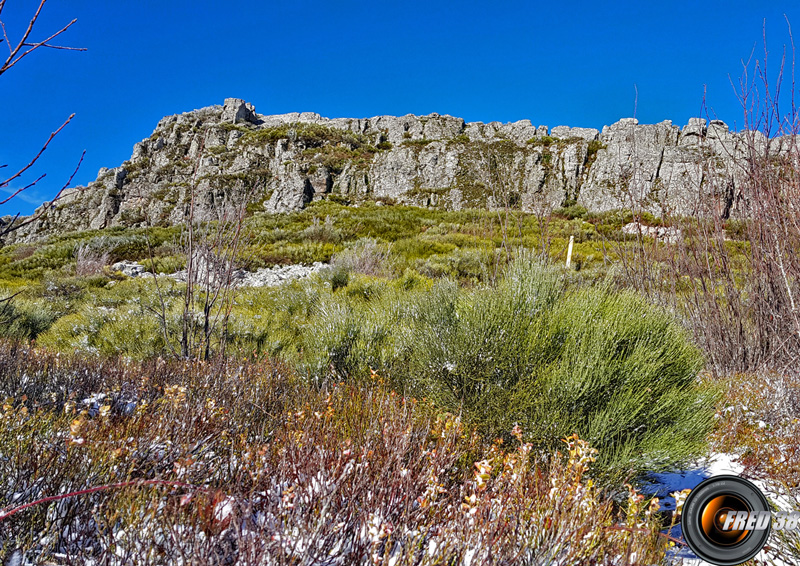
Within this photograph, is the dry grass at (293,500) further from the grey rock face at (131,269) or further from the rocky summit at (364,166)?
the rocky summit at (364,166)

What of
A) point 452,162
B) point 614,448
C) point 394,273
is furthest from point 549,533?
point 452,162

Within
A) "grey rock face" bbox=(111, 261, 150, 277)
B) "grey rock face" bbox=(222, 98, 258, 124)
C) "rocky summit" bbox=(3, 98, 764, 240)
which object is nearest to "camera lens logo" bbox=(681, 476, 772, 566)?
"grey rock face" bbox=(111, 261, 150, 277)

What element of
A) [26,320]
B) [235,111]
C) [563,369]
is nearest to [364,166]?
[235,111]

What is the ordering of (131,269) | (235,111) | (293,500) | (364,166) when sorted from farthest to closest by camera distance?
(235,111)
(364,166)
(131,269)
(293,500)

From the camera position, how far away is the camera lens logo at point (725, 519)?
1.13 metres

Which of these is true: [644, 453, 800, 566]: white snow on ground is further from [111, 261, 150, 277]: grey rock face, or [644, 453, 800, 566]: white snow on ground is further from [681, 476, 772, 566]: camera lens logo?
[111, 261, 150, 277]: grey rock face

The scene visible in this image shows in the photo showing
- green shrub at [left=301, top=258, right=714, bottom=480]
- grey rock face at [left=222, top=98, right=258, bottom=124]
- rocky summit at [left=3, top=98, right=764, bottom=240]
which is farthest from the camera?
grey rock face at [left=222, top=98, right=258, bottom=124]

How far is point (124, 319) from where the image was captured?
19.4ft

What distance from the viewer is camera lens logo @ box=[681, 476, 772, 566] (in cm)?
113

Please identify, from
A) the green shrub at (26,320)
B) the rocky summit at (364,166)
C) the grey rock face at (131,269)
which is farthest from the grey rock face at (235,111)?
the green shrub at (26,320)

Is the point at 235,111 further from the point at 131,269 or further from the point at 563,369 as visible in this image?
the point at 563,369

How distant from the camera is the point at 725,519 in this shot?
1.16 meters

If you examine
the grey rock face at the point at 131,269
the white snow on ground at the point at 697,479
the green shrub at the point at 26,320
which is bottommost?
the white snow on ground at the point at 697,479

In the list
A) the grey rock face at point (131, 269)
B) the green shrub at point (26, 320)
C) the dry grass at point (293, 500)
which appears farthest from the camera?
the grey rock face at point (131, 269)
